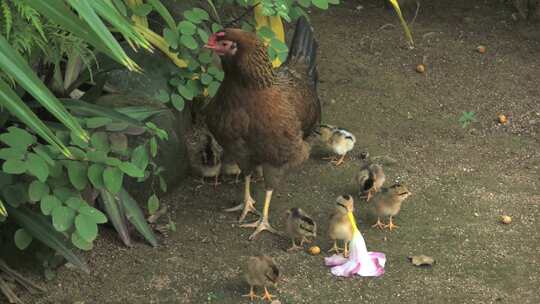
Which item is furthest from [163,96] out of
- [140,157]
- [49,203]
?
[49,203]

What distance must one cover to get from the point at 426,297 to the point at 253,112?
1295mm

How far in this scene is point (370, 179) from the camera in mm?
5027

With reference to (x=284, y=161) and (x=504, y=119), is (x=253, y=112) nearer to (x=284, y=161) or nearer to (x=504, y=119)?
(x=284, y=161)

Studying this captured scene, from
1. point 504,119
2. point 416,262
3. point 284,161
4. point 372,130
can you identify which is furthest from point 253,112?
point 504,119

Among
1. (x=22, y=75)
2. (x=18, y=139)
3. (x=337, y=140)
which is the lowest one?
(x=337, y=140)

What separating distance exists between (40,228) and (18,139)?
584mm

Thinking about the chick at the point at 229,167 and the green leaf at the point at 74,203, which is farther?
the chick at the point at 229,167

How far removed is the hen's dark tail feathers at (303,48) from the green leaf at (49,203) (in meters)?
2.12

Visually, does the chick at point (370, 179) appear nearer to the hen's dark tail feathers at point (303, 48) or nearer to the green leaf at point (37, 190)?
the hen's dark tail feathers at point (303, 48)

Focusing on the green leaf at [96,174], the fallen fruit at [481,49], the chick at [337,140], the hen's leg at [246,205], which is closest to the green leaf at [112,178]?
the green leaf at [96,174]

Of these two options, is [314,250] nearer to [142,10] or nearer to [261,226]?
[261,226]

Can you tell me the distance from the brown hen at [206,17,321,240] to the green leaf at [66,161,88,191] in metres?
1.08

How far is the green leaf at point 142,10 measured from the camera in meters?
4.56

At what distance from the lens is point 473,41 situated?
23.0 ft
